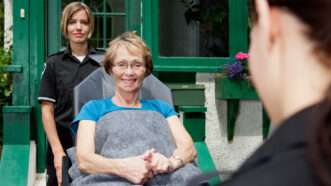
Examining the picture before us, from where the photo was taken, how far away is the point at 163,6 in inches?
218

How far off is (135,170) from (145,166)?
2.0 inches

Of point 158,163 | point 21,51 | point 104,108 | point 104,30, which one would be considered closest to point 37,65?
point 21,51

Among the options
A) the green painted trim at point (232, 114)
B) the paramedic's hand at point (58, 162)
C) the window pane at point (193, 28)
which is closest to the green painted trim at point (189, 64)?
the window pane at point (193, 28)

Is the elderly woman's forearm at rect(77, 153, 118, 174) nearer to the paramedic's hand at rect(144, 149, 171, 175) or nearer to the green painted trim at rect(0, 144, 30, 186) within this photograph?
the paramedic's hand at rect(144, 149, 171, 175)

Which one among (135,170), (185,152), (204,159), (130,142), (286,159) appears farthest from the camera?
(204,159)

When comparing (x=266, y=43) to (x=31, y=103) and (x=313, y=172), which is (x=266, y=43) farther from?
(x=31, y=103)

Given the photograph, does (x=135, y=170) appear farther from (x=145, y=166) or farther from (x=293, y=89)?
(x=293, y=89)

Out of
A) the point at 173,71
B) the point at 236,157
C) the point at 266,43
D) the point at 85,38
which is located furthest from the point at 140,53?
the point at 266,43

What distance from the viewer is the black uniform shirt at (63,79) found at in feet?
14.2

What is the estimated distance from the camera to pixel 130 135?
3.62 meters

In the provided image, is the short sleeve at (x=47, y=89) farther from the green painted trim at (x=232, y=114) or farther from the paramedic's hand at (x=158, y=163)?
the green painted trim at (x=232, y=114)

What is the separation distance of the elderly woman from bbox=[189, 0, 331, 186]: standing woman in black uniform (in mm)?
2463

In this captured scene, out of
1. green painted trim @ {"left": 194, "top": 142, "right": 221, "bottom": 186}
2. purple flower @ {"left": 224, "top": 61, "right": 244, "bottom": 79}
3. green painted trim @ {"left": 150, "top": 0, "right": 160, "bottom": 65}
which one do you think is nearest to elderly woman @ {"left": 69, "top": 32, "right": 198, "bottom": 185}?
green painted trim @ {"left": 194, "top": 142, "right": 221, "bottom": 186}

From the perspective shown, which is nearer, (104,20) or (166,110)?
(166,110)
